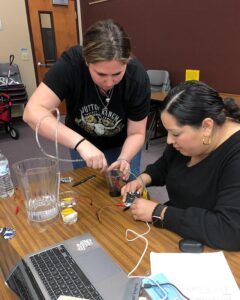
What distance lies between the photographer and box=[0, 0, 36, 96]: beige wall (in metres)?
4.87

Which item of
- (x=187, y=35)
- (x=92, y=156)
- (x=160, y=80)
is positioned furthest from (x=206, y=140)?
(x=160, y=80)

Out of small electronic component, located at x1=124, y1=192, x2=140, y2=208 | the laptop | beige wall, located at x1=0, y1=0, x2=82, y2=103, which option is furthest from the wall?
the laptop

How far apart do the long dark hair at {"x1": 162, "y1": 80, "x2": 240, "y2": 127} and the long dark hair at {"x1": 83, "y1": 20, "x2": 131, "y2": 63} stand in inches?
10.6

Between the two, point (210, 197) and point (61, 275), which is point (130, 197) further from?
point (61, 275)

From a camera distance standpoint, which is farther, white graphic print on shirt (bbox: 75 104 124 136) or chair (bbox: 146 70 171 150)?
chair (bbox: 146 70 171 150)

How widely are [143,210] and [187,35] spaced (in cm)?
335

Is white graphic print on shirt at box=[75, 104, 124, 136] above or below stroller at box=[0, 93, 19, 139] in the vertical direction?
above

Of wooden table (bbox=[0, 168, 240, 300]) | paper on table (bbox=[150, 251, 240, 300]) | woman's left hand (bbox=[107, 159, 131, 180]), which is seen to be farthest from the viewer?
woman's left hand (bbox=[107, 159, 131, 180])

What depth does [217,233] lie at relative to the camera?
89 cm

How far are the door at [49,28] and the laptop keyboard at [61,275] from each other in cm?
443

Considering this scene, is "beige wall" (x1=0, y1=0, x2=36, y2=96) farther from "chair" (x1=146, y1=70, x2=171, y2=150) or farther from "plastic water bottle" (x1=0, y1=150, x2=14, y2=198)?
"plastic water bottle" (x1=0, y1=150, x2=14, y2=198)

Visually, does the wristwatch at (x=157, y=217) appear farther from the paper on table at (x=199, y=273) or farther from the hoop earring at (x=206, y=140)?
the hoop earring at (x=206, y=140)

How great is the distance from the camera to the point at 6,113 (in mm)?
4359

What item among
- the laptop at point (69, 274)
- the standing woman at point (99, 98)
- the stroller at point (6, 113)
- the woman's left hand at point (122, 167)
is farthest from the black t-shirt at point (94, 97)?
the stroller at point (6, 113)
